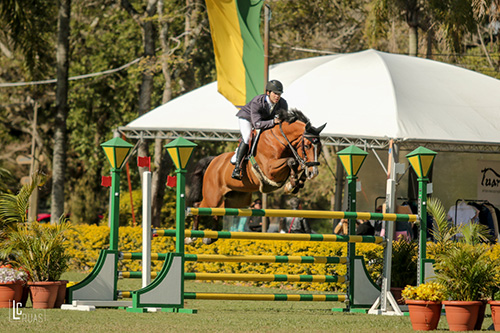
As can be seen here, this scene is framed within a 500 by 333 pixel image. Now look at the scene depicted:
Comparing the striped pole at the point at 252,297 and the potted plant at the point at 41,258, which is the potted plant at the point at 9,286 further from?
the striped pole at the point at 252,297

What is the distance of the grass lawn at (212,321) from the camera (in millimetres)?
7004

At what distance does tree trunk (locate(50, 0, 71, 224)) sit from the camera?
18812 mm

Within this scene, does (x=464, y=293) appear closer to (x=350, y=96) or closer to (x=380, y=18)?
(x=350, y=96)

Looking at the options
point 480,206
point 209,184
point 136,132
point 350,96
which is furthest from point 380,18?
point 209,184

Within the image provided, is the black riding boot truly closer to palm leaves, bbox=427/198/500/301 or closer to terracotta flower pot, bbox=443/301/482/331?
palm leaves, bbox=427/198/500/301

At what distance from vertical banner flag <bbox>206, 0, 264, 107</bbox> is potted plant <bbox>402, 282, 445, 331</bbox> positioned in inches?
251

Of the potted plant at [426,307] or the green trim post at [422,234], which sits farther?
the green trim post at [422,234]

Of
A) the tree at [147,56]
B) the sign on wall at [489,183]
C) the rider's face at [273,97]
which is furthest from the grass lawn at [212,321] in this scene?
the tree at [147,56]

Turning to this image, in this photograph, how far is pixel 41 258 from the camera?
8727 mm

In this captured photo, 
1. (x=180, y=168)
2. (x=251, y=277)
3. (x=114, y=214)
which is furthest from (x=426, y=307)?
(x=114, y=214)

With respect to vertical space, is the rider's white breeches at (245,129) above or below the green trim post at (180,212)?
above

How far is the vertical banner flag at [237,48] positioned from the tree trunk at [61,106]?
278 inches

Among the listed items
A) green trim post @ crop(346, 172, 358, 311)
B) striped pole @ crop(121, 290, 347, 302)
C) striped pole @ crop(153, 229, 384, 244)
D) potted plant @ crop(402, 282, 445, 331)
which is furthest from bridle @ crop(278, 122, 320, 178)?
potted plant @ crop(402, 282, 445, 331)

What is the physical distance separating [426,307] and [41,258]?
437 cm
